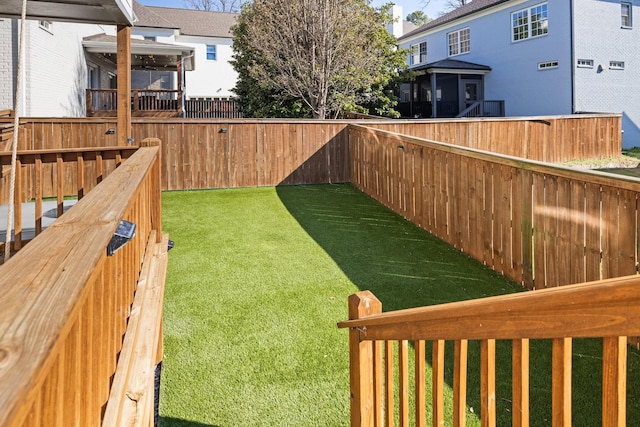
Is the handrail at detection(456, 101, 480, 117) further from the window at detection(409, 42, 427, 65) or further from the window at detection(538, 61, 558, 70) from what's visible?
the window at detection(409, 42, 427, 65)

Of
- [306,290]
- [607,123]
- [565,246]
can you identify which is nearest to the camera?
[565,246]

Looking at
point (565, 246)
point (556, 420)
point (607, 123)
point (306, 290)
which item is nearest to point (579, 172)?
point (565, 246)

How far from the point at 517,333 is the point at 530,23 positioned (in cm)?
2247

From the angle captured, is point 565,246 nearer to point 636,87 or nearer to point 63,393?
point 63,393

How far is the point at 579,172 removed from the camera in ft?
12.8

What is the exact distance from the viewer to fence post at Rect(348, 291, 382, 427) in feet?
6.85

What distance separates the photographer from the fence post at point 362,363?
2.09 meters

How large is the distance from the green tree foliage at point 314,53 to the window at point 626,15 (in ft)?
34.4

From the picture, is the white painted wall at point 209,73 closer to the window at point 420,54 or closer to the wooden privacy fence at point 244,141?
the window at point 420,54

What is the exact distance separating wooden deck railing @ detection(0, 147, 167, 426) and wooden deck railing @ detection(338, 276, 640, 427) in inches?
37.2

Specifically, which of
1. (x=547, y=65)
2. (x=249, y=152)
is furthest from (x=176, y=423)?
(x=547, y=65)

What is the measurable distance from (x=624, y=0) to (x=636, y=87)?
3.50 m

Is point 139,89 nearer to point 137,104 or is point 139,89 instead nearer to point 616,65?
point 137,104

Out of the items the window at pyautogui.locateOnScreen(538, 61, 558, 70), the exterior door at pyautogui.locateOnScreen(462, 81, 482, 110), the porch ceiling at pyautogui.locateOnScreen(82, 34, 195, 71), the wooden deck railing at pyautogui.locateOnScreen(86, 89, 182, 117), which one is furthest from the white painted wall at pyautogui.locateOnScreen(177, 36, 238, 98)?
the window at pyautogui.locateOnScreen(538, 61, 558, 70)
